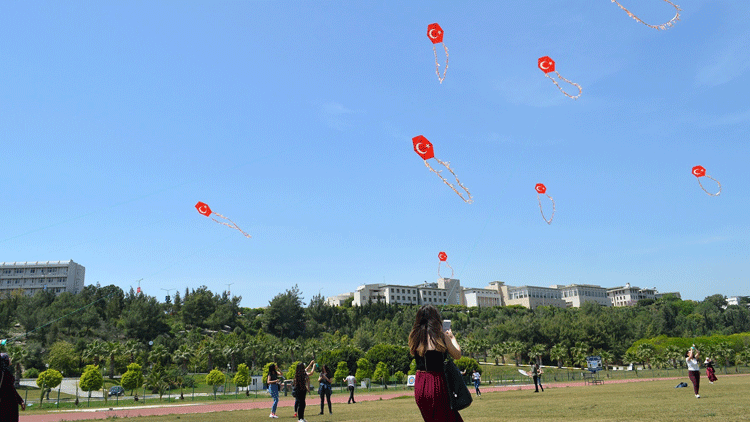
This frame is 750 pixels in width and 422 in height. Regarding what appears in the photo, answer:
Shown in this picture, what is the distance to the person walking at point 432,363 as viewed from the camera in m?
5.15

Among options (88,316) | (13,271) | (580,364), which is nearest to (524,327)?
(580,364)

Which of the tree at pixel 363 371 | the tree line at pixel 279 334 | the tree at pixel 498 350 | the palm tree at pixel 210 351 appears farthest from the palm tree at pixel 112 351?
the tree at pixel 498 350

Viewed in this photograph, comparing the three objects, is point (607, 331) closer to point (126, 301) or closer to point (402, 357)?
point (402, 357)

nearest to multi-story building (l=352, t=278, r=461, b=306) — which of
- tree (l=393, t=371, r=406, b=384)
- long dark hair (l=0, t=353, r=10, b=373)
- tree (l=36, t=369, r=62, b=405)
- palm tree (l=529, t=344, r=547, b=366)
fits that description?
palm tree (l=529, t=344, r=547, b=366)

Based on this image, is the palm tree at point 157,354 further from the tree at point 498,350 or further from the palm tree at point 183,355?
the tree at point 498,350

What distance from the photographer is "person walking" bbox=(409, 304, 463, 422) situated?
5148 mm

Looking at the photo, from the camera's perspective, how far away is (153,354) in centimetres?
7162

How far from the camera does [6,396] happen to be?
8.07m

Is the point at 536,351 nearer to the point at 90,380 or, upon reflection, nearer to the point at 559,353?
the point at 559,353

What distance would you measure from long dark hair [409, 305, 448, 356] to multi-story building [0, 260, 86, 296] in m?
182

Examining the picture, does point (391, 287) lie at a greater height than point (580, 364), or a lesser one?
greater

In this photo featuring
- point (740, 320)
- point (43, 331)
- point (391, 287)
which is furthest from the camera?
point (391, 287)

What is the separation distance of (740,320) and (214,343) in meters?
134

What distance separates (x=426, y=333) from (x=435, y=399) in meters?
0.66
